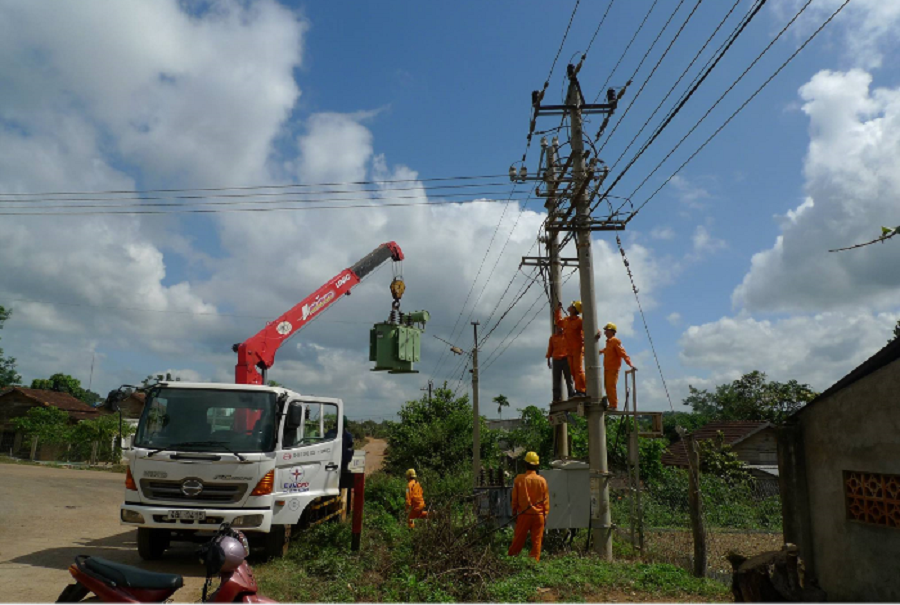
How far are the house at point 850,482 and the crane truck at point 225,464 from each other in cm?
679

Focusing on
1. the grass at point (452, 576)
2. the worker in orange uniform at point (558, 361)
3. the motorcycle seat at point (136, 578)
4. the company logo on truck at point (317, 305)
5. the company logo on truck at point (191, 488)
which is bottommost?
the grass at point (452, 576)

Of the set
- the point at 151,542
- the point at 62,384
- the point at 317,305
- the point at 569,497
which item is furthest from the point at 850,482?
→ the point at 62,384

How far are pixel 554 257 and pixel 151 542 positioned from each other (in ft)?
33.5

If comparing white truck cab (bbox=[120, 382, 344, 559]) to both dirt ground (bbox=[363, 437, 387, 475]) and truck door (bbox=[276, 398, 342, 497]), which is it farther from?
dirt ground (bbox=[363, 437, 387, 475])

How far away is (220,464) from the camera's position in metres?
8.55

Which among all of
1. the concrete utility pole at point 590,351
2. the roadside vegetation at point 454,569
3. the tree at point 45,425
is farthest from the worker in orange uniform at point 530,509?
the tree at point 45,425

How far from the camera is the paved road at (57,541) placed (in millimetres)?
7582

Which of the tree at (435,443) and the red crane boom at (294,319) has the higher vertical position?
the red crane boom at (294,319)

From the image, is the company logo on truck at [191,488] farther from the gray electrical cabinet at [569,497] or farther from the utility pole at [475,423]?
the utility pole at [475,423]

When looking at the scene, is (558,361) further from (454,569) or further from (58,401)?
(58,401)

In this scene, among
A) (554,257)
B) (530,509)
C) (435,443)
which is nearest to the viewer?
(530,509)

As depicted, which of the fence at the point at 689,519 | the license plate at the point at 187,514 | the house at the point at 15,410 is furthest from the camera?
the house at the point at 15,410

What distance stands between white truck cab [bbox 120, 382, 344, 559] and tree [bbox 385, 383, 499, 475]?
58.4 ft

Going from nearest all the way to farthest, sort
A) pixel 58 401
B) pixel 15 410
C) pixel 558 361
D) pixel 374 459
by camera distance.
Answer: pixel 558 361 → pixel 15 410 → pixel 58 401 → pixel 374 459
